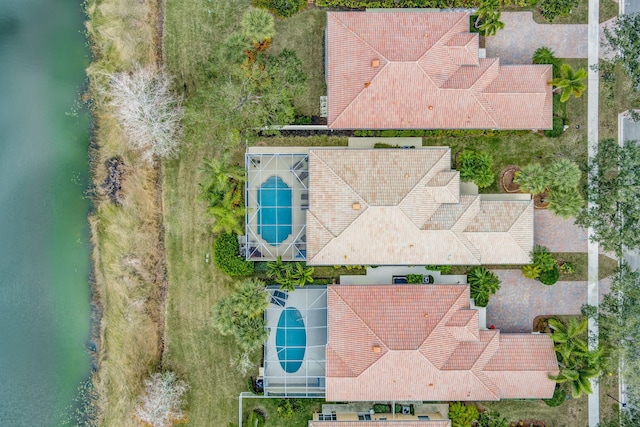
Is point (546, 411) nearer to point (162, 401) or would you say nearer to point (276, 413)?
point (276, 413)

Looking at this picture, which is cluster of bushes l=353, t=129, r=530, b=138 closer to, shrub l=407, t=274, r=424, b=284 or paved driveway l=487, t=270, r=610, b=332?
shrub l=407, t=274, r=424, b=284

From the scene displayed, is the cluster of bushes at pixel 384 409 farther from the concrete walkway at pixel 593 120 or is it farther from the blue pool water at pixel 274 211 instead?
the blue pool water at pixel 274 211

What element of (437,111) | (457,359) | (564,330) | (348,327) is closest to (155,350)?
(348,327)

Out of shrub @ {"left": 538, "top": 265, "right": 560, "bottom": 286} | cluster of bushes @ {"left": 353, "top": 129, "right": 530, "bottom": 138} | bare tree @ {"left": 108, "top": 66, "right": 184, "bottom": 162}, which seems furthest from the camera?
cluster of bushes @ {"left": 353, "top": 129, "right": 530, "bottom": 138}

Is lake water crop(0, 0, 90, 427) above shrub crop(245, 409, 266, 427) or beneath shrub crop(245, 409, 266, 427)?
above

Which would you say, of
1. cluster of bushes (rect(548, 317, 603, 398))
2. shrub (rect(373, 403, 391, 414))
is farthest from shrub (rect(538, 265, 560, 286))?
shrub (rect(373, 403, 391, 414))

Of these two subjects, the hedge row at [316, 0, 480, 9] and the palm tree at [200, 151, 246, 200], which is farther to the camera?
the hedge row at [316, 0, 480, 9]

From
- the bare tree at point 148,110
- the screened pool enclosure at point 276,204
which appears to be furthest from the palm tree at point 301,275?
the bare tree at point 148,110
